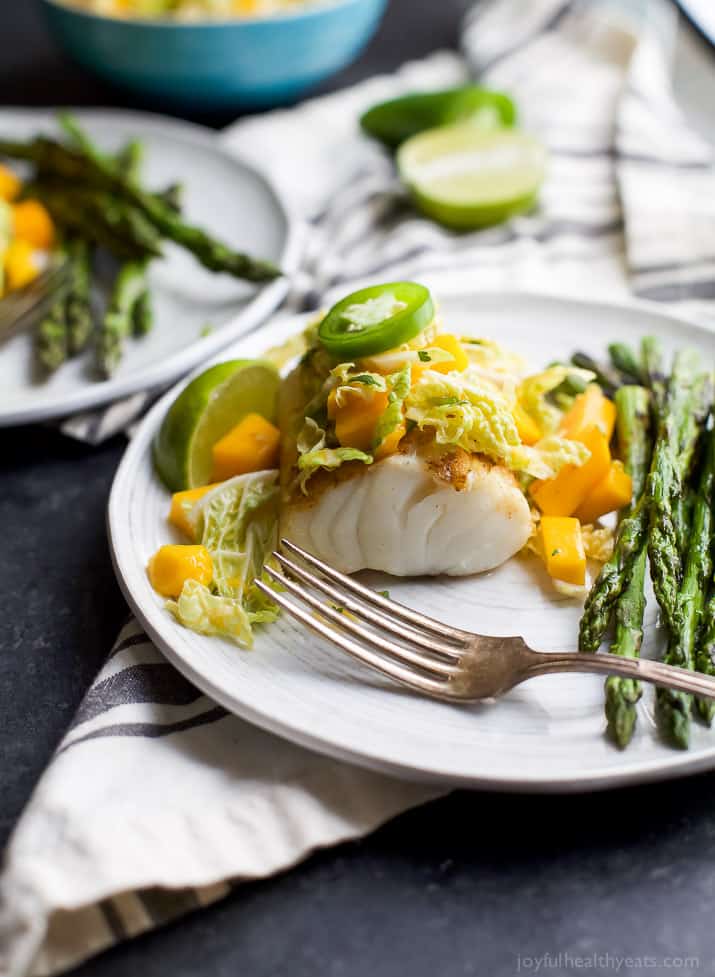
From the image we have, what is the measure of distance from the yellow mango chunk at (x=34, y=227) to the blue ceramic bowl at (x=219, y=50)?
4.04 ft

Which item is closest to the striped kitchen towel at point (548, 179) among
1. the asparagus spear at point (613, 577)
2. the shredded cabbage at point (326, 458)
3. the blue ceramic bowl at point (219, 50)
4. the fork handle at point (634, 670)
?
the blue ceramic bowl at point (219, 50)

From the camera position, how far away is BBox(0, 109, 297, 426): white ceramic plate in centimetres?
438

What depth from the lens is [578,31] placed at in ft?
22.9

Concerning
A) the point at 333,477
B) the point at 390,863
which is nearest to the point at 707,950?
the point at 390,863

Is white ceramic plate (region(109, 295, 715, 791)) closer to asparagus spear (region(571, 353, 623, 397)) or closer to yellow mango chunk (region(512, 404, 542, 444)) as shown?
yellow mango chunk (region(512, 404, 542, 444))

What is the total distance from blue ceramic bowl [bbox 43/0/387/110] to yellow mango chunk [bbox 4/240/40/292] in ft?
5.19

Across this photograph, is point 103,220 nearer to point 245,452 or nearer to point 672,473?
point 245,452

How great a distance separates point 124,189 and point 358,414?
299cm

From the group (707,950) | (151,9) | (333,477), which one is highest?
(151,9)

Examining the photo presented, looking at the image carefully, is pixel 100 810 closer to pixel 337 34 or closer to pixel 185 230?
pixel 185 230

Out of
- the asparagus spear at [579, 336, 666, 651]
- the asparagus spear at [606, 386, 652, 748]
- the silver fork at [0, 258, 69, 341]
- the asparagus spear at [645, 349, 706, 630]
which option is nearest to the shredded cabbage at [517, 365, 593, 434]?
the asparagus spear at [606, 386, 652, 748]

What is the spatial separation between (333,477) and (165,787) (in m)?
1.04

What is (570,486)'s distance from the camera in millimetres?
3451

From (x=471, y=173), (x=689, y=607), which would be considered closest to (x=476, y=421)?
(x=689, y=607)
